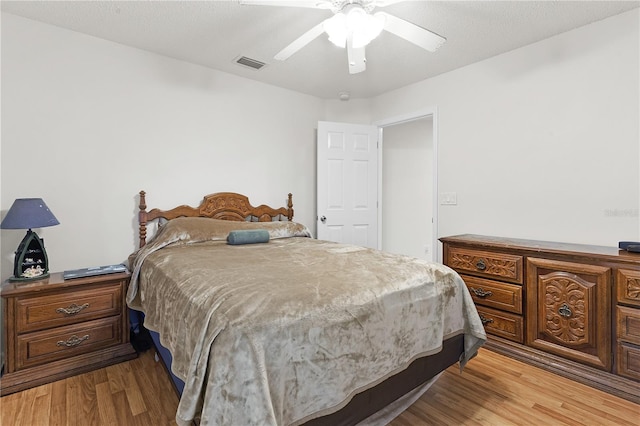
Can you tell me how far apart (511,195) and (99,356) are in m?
3.59

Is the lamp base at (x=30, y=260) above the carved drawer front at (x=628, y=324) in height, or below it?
above

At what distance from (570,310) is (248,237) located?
8.05ft

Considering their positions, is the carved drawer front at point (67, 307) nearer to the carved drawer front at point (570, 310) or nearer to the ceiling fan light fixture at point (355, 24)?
the ceiling fan light fixture at point (355, 24)

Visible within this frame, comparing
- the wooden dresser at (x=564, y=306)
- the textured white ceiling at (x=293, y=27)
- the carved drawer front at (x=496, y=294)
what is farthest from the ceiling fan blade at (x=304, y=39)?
the carved drawer front at (x=496, y=294)

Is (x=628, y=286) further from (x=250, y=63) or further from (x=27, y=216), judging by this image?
(x=27, y=216)

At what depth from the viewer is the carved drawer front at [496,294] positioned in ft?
7.72

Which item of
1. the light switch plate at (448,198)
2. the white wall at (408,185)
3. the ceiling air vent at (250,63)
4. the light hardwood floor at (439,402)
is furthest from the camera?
the white wall at (408,185)

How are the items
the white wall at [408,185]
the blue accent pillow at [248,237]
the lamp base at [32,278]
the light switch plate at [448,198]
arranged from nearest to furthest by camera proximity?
1. the lamp base at [32,278]
2. the blue accent pillow at [248,237]
3. the light switch plate at [448,198]
4. the white wall at [408,185]

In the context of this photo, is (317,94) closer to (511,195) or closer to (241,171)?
(241,171)

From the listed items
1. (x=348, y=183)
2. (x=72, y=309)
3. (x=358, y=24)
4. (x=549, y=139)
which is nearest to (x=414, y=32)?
(x=358, y=24)

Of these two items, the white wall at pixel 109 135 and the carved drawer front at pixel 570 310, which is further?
the white wall at pixel 109 135

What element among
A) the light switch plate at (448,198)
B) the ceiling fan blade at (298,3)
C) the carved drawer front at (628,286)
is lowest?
the carved drawer front at (628,286)

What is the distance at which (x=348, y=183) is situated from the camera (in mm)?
3928

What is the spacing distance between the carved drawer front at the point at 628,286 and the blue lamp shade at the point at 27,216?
3697 mm
